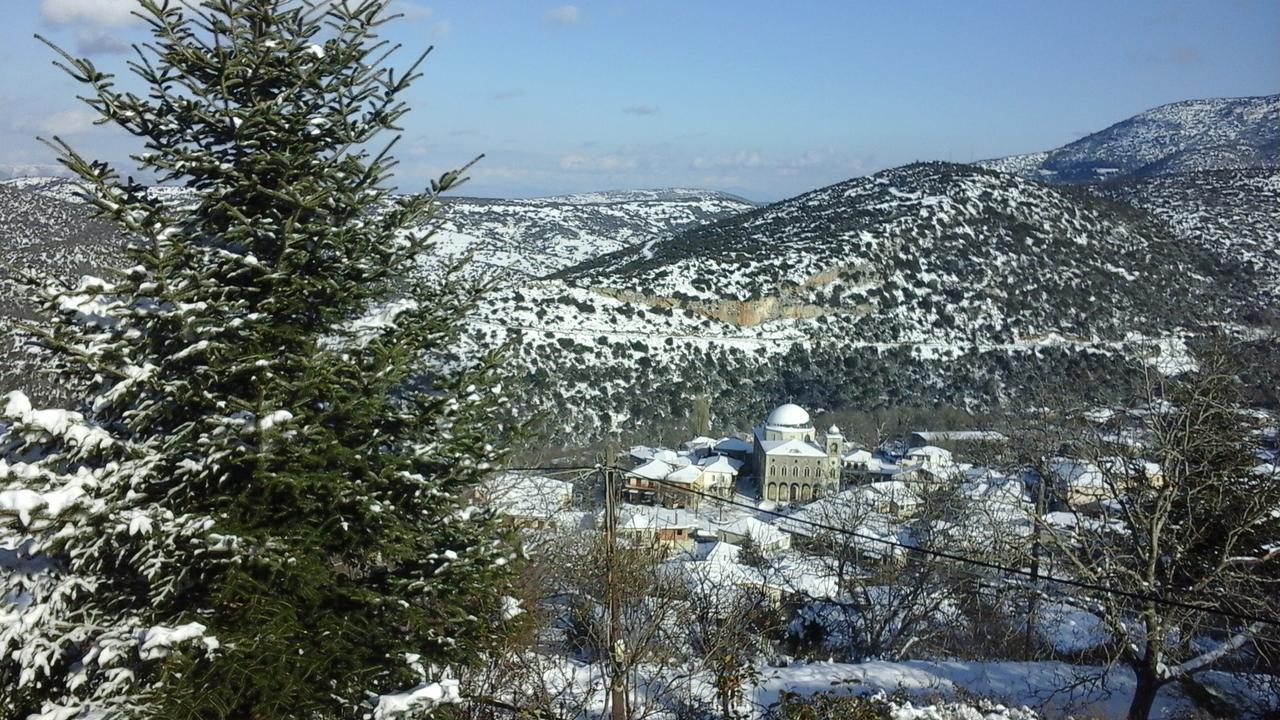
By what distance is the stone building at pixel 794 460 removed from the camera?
3834cm

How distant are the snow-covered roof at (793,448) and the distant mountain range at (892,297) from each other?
6.59 meters

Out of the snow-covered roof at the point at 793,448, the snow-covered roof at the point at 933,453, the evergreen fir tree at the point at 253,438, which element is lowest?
the snow-covered roof at the point at 793,448

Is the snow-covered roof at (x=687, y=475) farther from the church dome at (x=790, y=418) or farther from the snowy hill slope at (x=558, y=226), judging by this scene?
the snowy hill slope at (x=558, y=226)

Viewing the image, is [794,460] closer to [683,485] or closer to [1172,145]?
[683,485]

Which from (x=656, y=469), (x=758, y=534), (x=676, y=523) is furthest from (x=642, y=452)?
(x=676, y=523)

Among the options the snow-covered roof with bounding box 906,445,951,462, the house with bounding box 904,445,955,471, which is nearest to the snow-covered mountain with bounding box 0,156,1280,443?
the snow-covered roof with bounding box 906,445,951,462

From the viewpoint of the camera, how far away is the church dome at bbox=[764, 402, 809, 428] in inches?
1594

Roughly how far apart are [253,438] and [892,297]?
5061 cm

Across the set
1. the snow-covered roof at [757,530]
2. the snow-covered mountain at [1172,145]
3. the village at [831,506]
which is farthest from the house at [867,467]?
the snow-covered mountain at [1172,145]

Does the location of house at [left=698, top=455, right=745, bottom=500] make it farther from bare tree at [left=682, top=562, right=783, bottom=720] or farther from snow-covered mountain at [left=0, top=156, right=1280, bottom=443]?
bare tree at [left=682, top=562, right=783, bottom=720]

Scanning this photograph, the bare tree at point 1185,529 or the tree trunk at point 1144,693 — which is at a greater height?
the bare tree at point 1185,529

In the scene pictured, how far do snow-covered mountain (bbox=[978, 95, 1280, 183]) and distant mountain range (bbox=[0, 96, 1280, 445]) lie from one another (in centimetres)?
2420

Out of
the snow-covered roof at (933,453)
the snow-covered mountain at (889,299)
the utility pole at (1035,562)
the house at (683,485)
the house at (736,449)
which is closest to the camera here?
the utility pole at (1035,562)

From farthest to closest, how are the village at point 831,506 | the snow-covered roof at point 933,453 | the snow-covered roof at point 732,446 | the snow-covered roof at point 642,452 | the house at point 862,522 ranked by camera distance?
the snow-covered roof at point 732,446
the snow-covered roof at point 642,452
the snow-covered roof at point 933,453
the house at point 862,522
the village at point 831,506
